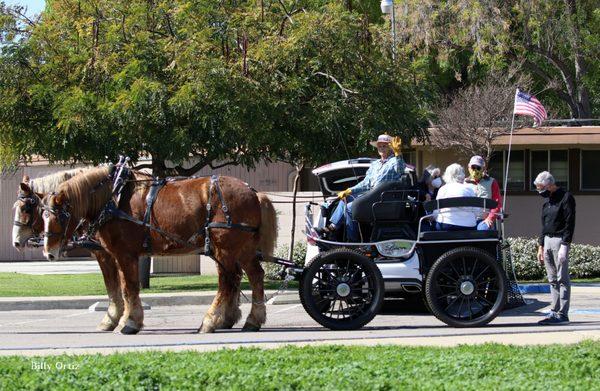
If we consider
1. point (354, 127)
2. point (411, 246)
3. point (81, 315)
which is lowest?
point (81, 315)

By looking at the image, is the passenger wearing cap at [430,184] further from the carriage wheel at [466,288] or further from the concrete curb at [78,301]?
the concrete curb at [78,301]

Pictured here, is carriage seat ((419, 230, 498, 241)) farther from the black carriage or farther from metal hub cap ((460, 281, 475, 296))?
metal hub cap ((460, 281, 475, 296))

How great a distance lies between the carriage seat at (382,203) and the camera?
39.7 feet

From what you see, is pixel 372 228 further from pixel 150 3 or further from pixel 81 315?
pixel 150 3

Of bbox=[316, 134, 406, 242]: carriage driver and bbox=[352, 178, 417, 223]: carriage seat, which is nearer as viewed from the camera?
bbox=[352, 178, 417, 223]: carriage seat

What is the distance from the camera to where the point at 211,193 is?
40.6 ft

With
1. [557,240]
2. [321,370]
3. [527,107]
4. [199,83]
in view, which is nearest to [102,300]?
[199,83]

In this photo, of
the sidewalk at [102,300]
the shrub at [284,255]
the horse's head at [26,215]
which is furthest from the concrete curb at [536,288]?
the horse's head at [26,215]

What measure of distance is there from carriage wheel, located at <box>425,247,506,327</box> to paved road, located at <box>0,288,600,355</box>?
22cm

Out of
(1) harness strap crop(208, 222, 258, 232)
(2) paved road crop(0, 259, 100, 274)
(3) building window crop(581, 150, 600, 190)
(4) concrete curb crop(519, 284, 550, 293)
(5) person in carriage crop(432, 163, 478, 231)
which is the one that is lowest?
(2) paved road crop(0, 259, 100, 274)

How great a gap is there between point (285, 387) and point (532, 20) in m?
21.6

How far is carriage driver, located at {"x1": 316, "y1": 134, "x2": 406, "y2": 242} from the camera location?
12.2 meters

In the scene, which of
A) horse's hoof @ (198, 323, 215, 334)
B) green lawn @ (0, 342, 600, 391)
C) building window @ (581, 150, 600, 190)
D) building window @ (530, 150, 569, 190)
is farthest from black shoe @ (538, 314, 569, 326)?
building window @ (581, 150, 600, 190)

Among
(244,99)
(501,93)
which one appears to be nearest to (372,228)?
(244,99)
